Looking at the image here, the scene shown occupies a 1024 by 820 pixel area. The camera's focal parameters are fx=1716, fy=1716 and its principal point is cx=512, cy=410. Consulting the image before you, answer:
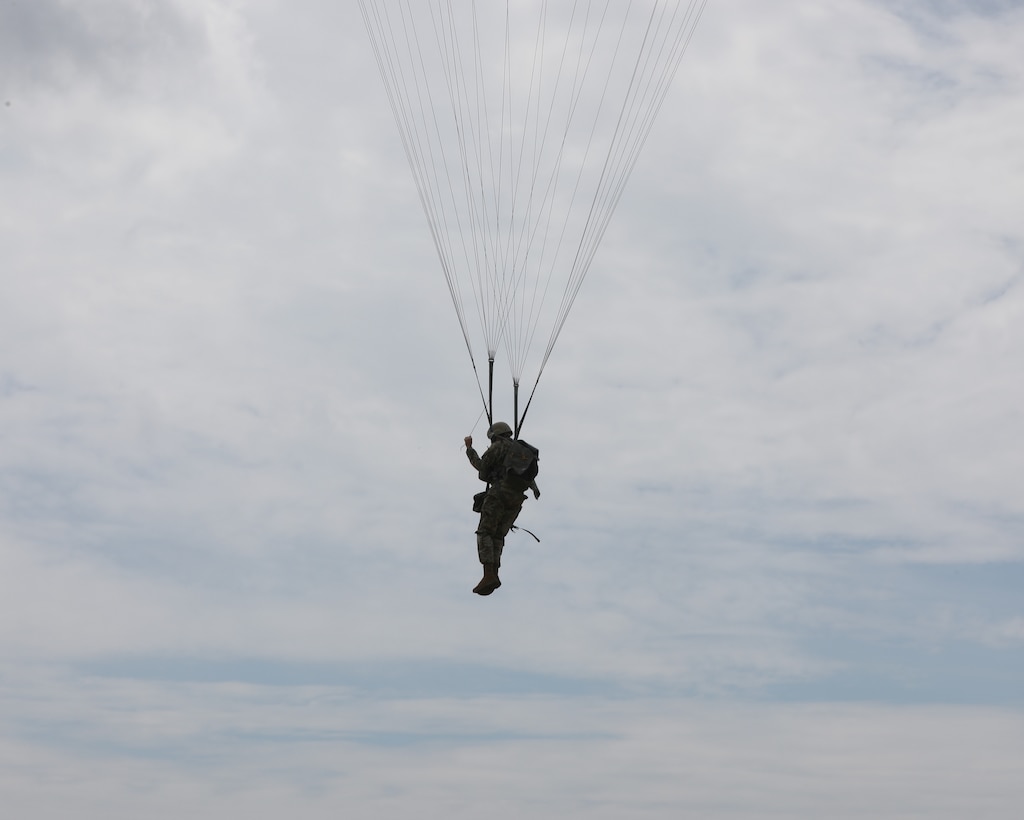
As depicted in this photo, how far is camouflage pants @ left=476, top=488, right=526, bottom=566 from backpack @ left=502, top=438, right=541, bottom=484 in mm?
373

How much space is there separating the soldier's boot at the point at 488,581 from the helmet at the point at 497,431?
220 centimetres

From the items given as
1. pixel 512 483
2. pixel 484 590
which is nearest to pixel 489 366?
pixel 512 483

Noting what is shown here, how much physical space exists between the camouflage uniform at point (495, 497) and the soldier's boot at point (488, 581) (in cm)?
10

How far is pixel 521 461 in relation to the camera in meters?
28.9

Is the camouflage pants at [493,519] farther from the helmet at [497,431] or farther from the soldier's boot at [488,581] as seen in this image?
the helmet at [497,431]

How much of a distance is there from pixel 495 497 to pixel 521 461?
795mm

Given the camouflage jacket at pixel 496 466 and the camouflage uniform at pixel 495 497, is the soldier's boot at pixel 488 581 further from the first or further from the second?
the camouflage jacket at pixel 496 466

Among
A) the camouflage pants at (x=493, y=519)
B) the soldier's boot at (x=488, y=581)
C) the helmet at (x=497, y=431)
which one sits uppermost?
the helmet at (x=497, y=431)

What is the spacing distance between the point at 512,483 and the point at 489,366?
79.6 inches

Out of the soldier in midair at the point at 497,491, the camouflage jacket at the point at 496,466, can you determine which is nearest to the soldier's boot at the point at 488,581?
the soldier in midair at the point at 497,491

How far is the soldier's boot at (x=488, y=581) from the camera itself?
95.7ft

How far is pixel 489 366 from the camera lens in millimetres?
29031

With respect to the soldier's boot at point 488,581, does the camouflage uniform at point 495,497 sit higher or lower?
higher

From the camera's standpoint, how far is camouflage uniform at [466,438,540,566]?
2906 cm
